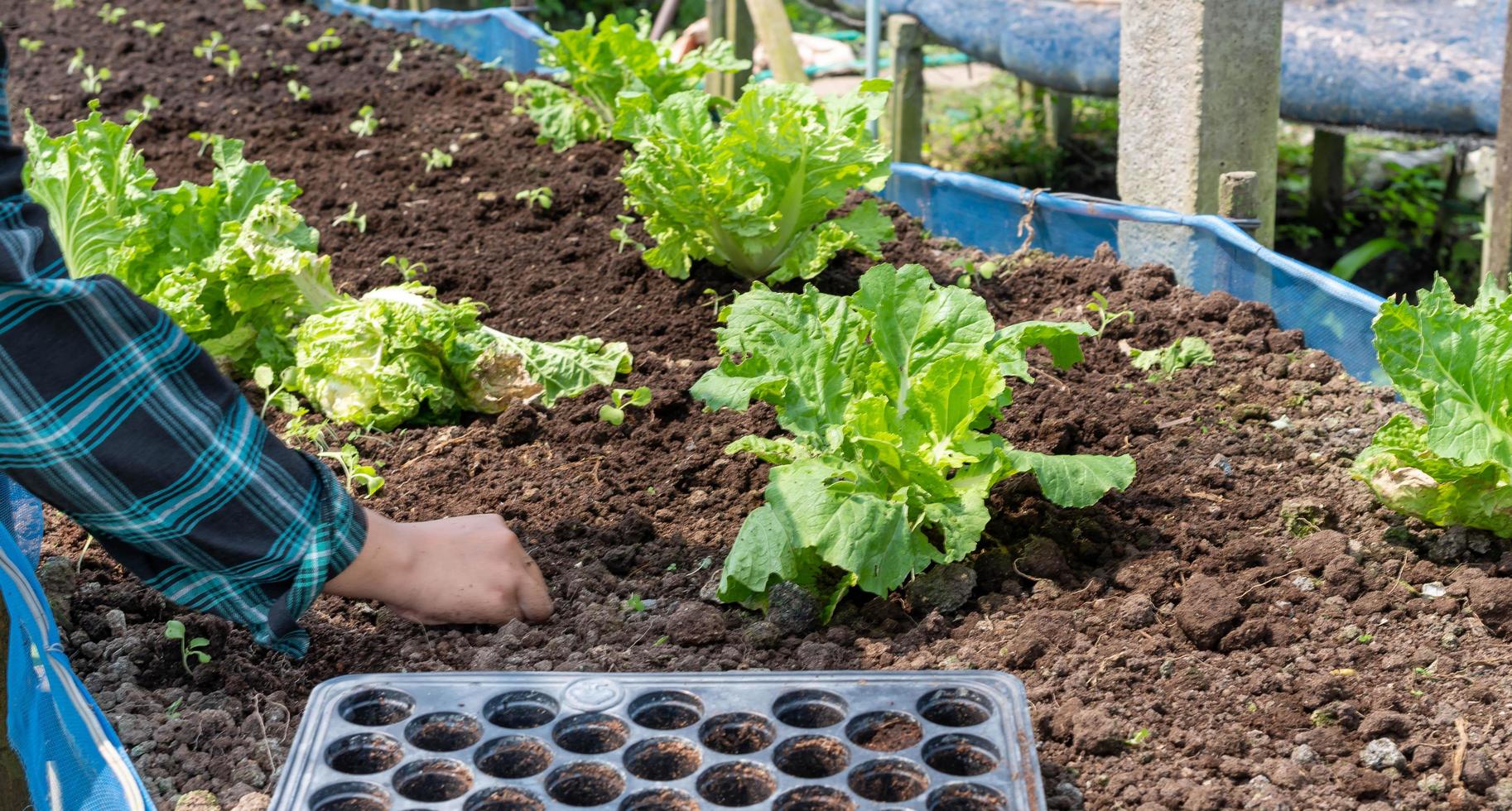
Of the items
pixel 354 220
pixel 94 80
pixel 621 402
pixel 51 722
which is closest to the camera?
pixel 51 722

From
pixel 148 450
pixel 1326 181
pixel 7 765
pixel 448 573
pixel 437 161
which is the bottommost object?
pixel 1326 181

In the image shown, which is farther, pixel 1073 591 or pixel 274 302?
pixel 274 302

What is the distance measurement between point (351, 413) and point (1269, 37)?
2.84 meters

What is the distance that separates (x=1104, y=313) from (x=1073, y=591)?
4.08 feet

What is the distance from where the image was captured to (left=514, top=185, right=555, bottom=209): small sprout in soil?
4.74 meters

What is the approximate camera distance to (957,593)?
260 cm

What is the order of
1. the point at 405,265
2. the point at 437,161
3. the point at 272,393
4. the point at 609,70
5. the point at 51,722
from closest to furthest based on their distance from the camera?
the point at 51,722
the point at 272,393
the point at 405,265
the point at 609,70
the point at 437,161

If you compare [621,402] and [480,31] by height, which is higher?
[480,31]

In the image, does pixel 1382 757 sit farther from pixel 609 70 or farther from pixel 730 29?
pixel 730 29

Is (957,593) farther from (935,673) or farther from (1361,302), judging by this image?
(1361,302)

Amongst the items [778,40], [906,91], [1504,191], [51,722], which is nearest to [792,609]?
[51,722]

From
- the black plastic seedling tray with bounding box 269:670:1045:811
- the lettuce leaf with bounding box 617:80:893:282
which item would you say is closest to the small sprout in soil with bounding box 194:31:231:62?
the lettuce leaf with bounding box 617:80:893:282

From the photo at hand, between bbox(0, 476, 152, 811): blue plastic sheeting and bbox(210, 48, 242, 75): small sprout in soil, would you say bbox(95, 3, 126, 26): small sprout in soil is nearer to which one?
bbox(210, 48, 242, 75): small sprout in soil

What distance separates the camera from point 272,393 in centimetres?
366
